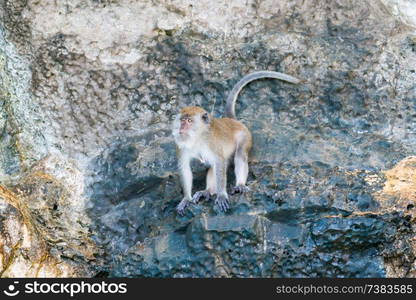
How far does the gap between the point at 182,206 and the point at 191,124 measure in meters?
0.67

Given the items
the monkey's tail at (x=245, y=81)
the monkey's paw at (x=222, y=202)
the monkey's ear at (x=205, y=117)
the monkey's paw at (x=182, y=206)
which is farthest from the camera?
the monkey's tail at (x=245, y=81)

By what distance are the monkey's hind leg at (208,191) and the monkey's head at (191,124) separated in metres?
0.36

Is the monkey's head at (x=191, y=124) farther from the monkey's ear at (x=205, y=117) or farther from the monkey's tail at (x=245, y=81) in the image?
the monkey's tail at (x=245, y=81)

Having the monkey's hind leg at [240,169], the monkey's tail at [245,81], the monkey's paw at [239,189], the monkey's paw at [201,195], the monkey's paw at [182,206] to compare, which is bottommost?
the monkey's paw at [182,206]

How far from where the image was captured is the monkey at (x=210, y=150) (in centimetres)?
674

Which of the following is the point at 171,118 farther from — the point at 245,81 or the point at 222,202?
the point at 222,202

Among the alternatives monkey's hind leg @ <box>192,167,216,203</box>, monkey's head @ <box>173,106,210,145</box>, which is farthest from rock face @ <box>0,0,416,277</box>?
monkey's head @ <box>173,106,210,145</box>

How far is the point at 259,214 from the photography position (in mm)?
6512

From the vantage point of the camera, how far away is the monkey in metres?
6.74

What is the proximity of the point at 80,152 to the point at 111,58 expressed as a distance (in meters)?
0.94

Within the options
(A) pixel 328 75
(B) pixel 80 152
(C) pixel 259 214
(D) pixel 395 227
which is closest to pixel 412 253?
(D) pixel 395 227

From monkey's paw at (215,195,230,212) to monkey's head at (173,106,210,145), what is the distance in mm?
566

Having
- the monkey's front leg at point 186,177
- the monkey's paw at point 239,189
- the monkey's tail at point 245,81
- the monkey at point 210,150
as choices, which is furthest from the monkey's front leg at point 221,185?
the monkey's tail at point 245,81

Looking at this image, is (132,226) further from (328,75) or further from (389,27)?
(389,27)
